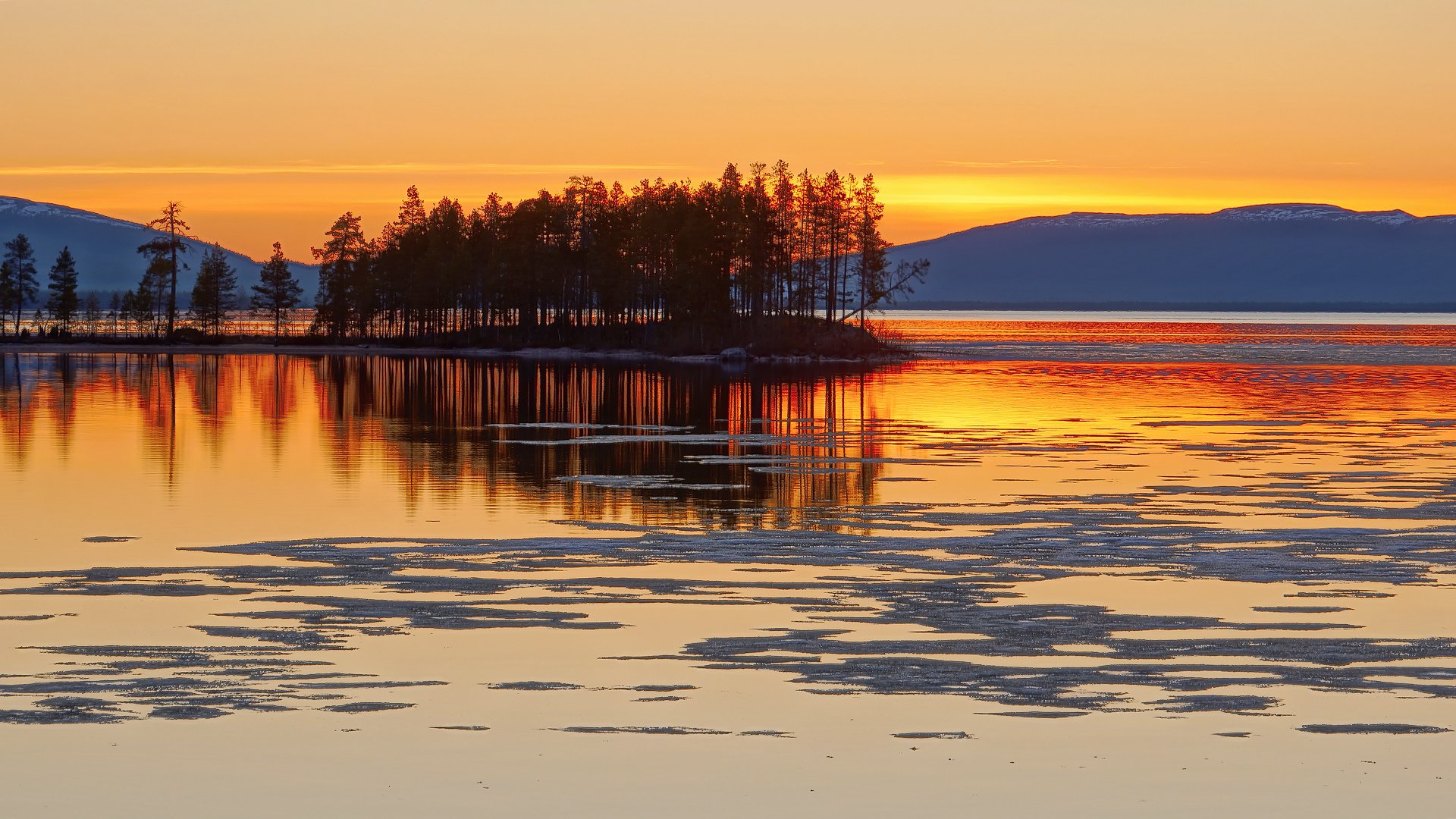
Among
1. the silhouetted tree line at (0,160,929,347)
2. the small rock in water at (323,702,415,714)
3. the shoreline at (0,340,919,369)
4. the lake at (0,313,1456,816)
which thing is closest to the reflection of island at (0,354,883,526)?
the lake at (0,313,1456,816)

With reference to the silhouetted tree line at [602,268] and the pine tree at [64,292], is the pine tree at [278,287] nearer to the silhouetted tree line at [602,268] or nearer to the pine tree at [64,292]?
the silhouetted tree line at [602,268]

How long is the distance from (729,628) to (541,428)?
29.4 metres

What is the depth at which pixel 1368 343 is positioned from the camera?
472 ft

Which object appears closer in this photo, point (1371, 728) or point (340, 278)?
point (1371, 728)

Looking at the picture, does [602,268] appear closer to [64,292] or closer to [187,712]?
[64,292]

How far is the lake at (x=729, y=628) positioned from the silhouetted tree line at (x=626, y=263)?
3711 inches

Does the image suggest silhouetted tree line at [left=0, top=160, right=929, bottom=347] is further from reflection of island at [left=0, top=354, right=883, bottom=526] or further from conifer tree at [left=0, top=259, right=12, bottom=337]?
reflection of island at [left=0, top=354, right=883, bottom=526]

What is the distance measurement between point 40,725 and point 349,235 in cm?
A: 15946

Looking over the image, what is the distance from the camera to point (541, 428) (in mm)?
45625

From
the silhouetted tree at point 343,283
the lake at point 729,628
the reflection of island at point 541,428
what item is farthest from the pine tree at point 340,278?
the lake at point 729,628

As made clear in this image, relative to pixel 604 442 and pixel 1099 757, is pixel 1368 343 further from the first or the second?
pixel 1099 757

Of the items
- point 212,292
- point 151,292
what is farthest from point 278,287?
point 151,292

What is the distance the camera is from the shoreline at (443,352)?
384 feet

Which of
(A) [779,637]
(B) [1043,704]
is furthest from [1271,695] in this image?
(A) [779,637]
